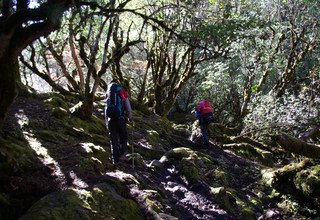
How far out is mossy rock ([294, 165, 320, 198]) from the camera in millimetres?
9055

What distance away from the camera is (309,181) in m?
9.16

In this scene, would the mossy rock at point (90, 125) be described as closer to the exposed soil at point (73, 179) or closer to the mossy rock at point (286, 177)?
the exposed soil at point (73, 179)

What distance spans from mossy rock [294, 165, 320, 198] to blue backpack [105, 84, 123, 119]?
535cm

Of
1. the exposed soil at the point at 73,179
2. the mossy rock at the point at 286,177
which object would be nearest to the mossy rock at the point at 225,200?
the exposed soil at the point at 73,179

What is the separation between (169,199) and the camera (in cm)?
744

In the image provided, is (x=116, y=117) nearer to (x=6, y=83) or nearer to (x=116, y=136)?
(x=116, y=136)

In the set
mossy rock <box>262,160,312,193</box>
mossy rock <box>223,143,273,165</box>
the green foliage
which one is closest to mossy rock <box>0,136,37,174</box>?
mossy rock <box>262,160,312,193</box>

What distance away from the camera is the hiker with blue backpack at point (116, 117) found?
8.05 metres

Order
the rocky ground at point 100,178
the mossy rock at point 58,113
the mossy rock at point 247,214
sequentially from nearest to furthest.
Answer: the rocky ground at point 100,178
the mossy rock at point 247,214
the mossy rock at point 58,113

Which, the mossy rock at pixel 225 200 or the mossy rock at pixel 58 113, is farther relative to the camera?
the mossy rock at pixel 58 113

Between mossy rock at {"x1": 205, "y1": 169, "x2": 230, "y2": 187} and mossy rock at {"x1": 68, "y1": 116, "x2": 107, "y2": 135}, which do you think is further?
mossy rock at {"x1": 68, "y1": 116, "x2": 107, "y2": 135}

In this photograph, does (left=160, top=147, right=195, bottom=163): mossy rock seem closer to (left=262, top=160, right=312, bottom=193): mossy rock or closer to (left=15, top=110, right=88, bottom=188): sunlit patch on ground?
(left=262, top=160, right=312, bottom=193): mossy rock

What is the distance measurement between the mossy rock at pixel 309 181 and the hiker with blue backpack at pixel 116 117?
16.4 feet

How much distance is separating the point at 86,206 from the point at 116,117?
358 centimetres
